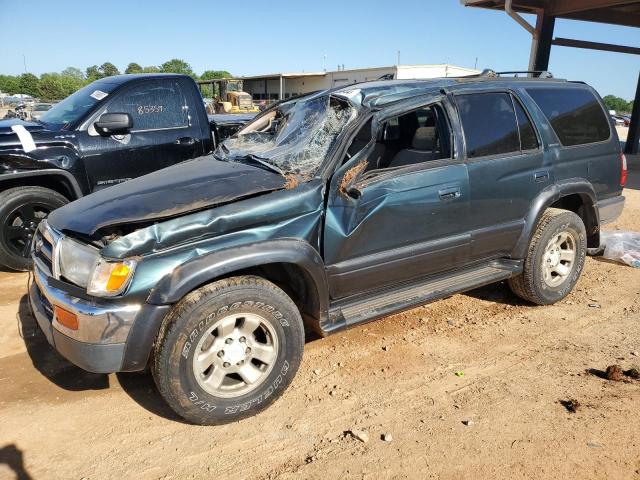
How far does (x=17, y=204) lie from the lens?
4734mm

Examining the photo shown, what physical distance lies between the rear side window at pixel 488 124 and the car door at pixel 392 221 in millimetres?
223

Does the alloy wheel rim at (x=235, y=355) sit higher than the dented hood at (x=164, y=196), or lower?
lower

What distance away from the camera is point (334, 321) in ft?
10.1

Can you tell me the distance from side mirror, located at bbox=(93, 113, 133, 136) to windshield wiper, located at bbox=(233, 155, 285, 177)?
1897mm

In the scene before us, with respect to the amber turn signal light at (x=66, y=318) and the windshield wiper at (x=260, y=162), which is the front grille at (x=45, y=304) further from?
the windshield wiper at (x=260, y=162)

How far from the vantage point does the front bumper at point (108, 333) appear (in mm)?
2432

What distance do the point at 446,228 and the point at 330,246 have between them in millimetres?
985

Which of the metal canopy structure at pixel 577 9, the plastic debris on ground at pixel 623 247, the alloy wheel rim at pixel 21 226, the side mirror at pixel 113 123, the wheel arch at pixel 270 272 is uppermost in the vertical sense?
the metal canopy structure at pixel 577 9

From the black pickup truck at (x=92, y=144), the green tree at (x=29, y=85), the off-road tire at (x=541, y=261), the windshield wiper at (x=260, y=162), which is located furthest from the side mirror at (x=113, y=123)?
the green tree at (x=29, y=85)

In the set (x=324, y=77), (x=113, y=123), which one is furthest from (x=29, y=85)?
(x=113, y=123)

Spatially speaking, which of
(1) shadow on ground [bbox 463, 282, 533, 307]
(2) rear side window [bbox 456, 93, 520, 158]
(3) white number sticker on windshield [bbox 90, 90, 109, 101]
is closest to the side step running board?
(1) shadow on ground [bbox 463, 282, 533, 307]

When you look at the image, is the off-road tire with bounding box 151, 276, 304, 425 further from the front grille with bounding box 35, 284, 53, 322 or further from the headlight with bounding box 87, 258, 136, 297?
the front grille with bounding box 35, 284, 53, 322

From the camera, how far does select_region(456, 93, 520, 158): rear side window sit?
3.62 meters

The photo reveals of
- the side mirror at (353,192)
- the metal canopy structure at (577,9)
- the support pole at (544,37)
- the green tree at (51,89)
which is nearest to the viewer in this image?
the side mirror at (353,192)
